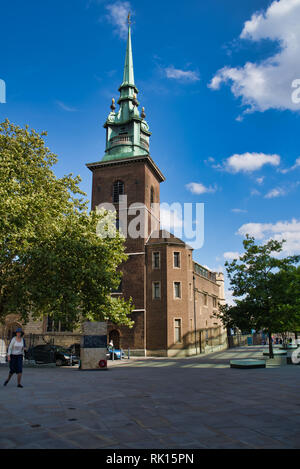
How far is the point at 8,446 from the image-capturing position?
4.92m

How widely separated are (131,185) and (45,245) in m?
20.9

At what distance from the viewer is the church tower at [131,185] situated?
3669 cm

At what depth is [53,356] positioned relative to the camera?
24641mm

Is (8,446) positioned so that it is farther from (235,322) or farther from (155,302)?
(155,302)

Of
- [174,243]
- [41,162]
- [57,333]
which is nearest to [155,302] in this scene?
[174,243]

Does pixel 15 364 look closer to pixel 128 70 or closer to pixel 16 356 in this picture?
pixel 16 356

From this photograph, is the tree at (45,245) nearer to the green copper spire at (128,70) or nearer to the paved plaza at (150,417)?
the paved plaza at (150,417)

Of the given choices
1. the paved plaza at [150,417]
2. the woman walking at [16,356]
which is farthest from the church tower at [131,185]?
the paved plaza at [150,417]

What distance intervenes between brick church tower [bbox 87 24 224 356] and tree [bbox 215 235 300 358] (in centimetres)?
1197

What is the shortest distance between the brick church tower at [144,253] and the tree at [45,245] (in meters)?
12.6

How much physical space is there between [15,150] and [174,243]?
20.0 metres

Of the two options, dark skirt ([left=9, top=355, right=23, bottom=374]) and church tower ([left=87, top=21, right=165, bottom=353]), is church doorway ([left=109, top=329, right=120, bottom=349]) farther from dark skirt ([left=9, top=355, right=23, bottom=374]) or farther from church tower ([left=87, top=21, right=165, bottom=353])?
dark skirt ([left=9, top=355, right=23, bottom=374])

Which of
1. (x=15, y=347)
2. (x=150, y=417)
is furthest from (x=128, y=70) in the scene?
(x=150, y=417)
